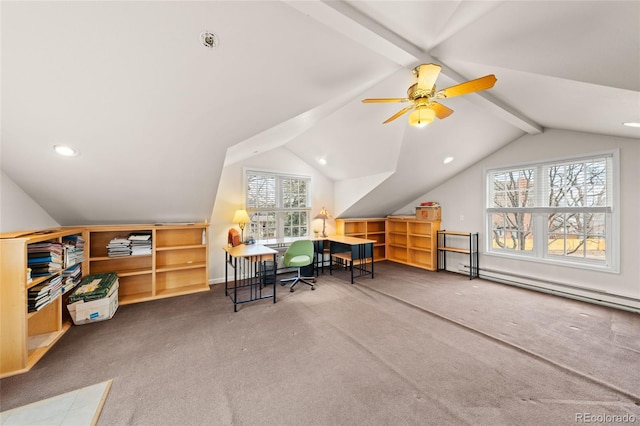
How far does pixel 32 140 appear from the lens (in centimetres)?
215

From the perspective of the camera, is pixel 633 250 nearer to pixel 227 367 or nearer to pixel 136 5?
pixel 227 367

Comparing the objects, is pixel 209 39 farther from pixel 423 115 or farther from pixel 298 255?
pixel 298 255

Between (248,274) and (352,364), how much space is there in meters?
3.11

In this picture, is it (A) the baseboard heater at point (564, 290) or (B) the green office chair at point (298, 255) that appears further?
(B) the green office chair at point (298, 255)

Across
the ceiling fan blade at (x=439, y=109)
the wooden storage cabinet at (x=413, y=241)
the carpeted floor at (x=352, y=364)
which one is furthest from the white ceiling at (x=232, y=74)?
the wooden storage cabinet at (x=413, y=241)

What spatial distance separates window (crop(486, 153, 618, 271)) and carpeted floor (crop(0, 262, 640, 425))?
94 centimetres

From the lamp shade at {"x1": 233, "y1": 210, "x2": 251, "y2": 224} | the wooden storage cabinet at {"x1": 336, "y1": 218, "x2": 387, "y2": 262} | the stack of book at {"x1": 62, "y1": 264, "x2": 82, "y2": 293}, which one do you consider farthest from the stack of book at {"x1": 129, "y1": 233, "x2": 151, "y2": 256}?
the wooden storage cabinet at {"x1": 336, "y1": 218, "x2": 387, "y2": 262}

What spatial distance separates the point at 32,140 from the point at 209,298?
270 cm

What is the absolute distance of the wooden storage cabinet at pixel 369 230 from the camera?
584cm

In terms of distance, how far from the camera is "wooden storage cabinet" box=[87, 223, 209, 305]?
140 inches

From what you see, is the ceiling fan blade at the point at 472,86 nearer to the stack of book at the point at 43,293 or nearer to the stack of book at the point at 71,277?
the stack of book at the point at 43,293

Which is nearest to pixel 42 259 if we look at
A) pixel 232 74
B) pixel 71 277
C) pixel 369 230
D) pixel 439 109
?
pixel 71 277

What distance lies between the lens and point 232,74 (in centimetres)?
205

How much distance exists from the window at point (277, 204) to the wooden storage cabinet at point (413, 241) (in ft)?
8.21
